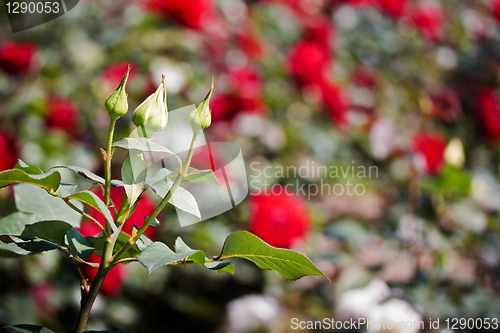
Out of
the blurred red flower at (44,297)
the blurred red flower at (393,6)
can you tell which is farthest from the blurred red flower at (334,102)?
the blurred red flower at (44,297)

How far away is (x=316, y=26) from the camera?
120 centimetres

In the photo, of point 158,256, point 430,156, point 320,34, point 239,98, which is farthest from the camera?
point 320,34

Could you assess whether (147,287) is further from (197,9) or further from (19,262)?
(197,9)

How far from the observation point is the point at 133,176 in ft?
0.62

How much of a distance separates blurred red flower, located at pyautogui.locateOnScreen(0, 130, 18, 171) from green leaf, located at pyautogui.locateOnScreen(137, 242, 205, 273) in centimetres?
57

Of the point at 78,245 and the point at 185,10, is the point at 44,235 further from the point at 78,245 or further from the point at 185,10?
the point at 185,10

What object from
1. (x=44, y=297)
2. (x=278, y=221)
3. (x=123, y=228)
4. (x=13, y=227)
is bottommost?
(x=44, y=297)

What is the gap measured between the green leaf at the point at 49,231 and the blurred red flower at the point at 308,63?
35.0 inches

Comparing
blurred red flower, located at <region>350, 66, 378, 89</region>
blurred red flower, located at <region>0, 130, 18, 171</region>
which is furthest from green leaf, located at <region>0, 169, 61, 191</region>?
blurred red flower, located at <region>350, 66, 378, 89</region>

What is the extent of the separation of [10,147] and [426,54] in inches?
54.9

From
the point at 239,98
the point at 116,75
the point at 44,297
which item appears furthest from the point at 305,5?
the point at 44,297

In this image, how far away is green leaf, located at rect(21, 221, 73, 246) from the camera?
0.66 ft

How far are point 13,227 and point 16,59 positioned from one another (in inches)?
30.2

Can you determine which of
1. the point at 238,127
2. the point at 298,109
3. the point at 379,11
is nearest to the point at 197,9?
the point at 238,127
